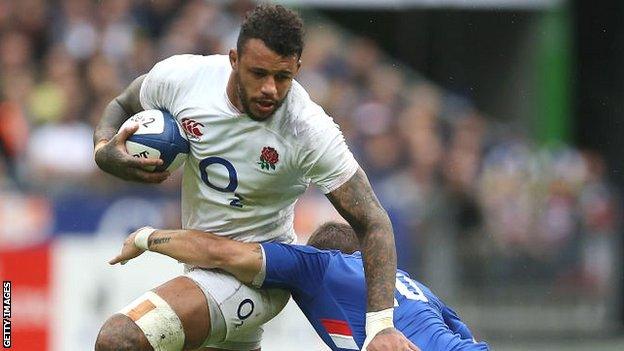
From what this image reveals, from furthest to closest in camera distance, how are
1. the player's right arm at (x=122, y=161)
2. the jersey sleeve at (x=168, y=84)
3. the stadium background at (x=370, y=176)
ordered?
1. the stadium background at (x=370, y=176)
2. the jersey sleeve at (x=168, y=84)
3. the player's right arm at (x=122, y=161)

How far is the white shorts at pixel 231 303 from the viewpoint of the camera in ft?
22.0

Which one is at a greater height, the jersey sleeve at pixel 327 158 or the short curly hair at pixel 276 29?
the short curly hair at pixel 276 29

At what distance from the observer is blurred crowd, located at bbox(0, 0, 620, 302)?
1203 centimetres

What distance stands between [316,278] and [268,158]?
72cm

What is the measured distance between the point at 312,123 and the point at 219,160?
535 mm

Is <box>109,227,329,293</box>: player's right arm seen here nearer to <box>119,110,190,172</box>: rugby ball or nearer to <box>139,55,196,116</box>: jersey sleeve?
<box>119,110,190,172</box>: rugby ball

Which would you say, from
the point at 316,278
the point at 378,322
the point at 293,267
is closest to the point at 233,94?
the point at 293,267

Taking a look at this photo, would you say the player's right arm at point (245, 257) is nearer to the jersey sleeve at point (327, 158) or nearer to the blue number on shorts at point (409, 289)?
the blue number on shorts at point (409, 289)

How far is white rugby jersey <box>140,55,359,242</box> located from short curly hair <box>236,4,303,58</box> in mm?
353

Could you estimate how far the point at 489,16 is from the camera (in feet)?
59.6

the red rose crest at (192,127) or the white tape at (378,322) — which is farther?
the red rose crest at (192,127)

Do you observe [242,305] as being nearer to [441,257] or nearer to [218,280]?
[218,280]

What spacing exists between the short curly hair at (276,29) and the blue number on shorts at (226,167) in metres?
0.61

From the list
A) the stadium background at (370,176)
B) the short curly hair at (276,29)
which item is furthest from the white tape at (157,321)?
the stadium background at (370,176)
